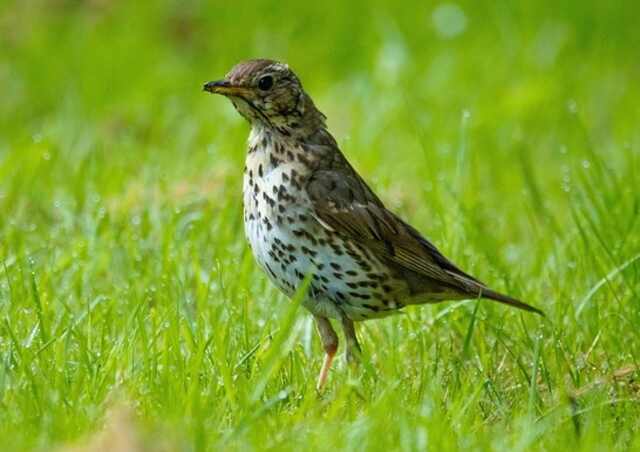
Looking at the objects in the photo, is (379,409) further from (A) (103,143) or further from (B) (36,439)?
(A) (103,143)

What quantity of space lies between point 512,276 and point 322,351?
96cm

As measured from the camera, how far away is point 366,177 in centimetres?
795

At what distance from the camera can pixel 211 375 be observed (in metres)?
4.83

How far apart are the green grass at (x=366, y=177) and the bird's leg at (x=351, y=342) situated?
11 centimetres

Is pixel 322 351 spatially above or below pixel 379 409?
above

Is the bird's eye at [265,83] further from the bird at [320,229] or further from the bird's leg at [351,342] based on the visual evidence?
the bird's leg at [351,342]

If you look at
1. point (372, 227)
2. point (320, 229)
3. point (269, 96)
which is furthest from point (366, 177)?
point (320, 229)

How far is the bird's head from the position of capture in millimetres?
5453

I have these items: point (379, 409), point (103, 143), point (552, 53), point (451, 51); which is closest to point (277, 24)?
point (451, 51)

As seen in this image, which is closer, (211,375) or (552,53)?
(211,375)

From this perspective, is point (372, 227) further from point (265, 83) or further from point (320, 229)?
point (265, 83)

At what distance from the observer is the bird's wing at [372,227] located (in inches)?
214

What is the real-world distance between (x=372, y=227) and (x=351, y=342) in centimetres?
44

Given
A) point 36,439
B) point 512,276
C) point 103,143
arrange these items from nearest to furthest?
1. point 36,439
2. point 512,276
3. point 103,143
